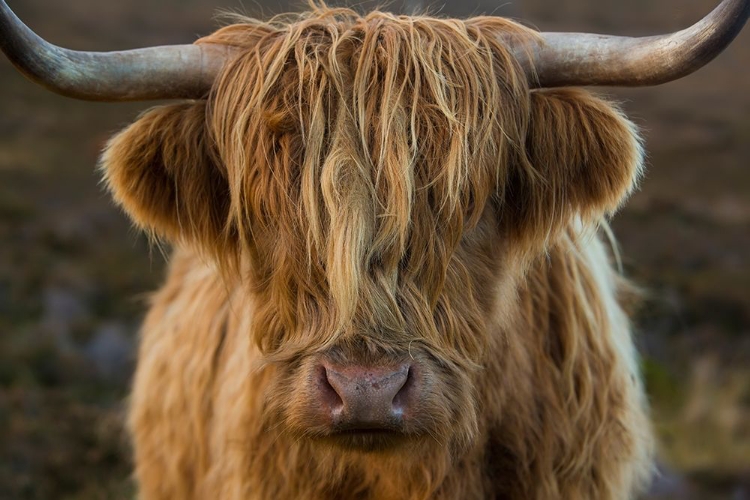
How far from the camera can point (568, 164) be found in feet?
9.29

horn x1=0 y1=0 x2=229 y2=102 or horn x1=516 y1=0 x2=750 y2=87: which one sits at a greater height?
horn x1=516 y1=0 x2=750 y2=87

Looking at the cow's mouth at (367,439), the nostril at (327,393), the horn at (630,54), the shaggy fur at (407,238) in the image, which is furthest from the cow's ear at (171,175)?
the horn at (630,54)

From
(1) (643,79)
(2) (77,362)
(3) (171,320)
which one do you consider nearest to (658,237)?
(2) (77,362)

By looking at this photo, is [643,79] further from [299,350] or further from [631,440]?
[631,440]

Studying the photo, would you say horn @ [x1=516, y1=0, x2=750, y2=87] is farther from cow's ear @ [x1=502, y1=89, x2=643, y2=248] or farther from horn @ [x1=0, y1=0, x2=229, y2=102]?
horn @ [x1=0, y1=0, x2=229, y2=102]

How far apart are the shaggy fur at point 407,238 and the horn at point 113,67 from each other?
0.08 meters

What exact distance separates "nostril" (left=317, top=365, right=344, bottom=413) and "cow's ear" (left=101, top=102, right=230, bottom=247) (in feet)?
2.50

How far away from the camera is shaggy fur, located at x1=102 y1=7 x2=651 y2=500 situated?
250cm

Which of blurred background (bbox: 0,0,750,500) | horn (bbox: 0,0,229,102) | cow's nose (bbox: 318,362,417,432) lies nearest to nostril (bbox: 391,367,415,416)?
cow's nose (bbox: 318,362,417,432)

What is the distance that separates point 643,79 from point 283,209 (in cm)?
105

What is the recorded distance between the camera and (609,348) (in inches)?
130

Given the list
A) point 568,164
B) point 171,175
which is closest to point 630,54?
point 568,164

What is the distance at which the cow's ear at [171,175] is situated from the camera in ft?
9.46

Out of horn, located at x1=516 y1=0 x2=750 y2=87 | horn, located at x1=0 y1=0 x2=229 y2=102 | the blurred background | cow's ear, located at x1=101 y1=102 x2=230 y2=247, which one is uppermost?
horn, located at x1=516 y1=0 x2=750 y2=87
